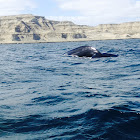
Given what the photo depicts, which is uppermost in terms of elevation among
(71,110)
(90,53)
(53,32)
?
(53,32)

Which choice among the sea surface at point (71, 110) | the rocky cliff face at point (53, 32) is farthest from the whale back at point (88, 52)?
the rocky cliff face at point (53, 32)

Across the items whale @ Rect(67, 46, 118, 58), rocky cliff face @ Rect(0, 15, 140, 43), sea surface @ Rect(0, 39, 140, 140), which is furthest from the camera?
rocky cliff face @ Rect(0, 15, 140, 43)

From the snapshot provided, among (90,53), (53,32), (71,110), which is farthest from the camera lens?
(53,32)

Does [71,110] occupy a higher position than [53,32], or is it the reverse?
[53,32]

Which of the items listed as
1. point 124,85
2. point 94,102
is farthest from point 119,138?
point 124,85

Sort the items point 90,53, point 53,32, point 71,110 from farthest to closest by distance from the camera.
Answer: point 53,32 → point 90,53 → point 71,110

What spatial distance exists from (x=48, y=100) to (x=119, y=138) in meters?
2.59

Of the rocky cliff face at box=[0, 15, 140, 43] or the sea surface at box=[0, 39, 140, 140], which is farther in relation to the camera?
the rocky cliff face at box=[0, 15, 140, 43]

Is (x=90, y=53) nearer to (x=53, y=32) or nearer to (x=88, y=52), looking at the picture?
(x=88, y=52)

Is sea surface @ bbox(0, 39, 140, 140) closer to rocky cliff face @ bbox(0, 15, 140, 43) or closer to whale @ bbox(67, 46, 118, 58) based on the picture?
whale @ bbox(67, 46, 118, 58)

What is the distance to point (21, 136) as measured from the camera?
3461mm

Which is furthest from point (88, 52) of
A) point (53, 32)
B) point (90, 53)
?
point (53, 32)

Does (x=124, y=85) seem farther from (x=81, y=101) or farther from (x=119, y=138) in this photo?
(x=119, y=138)

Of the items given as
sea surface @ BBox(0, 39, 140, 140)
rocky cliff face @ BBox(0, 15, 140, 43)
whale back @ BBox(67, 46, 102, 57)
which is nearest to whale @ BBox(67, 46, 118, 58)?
whale back @ BBox(67, 46, 102, 57)
